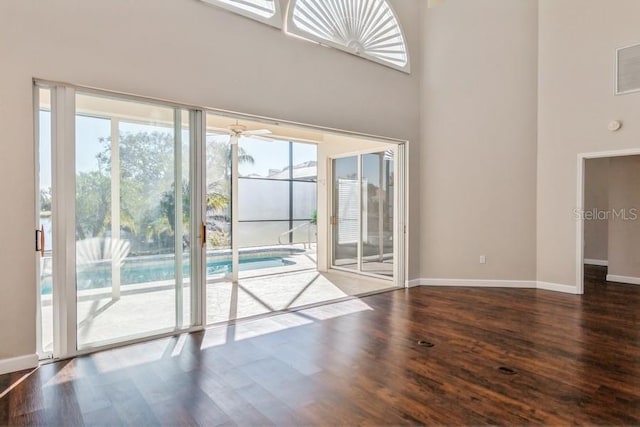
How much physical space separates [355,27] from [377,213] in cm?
310

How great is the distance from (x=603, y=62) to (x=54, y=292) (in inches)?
275

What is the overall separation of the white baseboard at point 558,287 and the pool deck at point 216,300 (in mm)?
2306

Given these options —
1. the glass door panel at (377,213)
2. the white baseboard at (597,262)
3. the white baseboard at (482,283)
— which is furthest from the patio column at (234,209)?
the white baseboard at (597,262)

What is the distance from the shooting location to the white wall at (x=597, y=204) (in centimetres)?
781

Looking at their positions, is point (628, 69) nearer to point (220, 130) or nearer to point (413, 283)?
point (413, 283)

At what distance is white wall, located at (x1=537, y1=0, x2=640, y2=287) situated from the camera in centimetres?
514

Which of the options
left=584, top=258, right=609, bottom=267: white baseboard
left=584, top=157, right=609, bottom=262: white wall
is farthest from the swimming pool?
left=584, top=258, right=609, bottom=267: white baseboard

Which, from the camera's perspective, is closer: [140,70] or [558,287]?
[140,70]

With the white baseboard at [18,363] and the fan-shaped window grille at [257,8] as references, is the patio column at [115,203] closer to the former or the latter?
the white baseboard at [18,363]

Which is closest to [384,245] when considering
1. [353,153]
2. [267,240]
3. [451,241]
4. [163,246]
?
[451,241]

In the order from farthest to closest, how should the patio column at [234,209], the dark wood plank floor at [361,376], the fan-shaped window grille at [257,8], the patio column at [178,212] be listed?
1. the patio column at [234,209]
2. the fan-shaped window grille at [257,8]
3. the patio column at [178,212]
4. the dark wood plank floor at [361,376]

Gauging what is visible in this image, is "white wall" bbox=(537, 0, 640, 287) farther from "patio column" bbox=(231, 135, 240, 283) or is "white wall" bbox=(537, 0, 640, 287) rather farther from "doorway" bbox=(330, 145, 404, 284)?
"patio column" bbox=(231, 135, 240, 283)

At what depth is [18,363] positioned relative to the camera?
3.07m

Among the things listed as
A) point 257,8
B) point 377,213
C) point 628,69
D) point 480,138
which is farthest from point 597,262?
point 257,8
